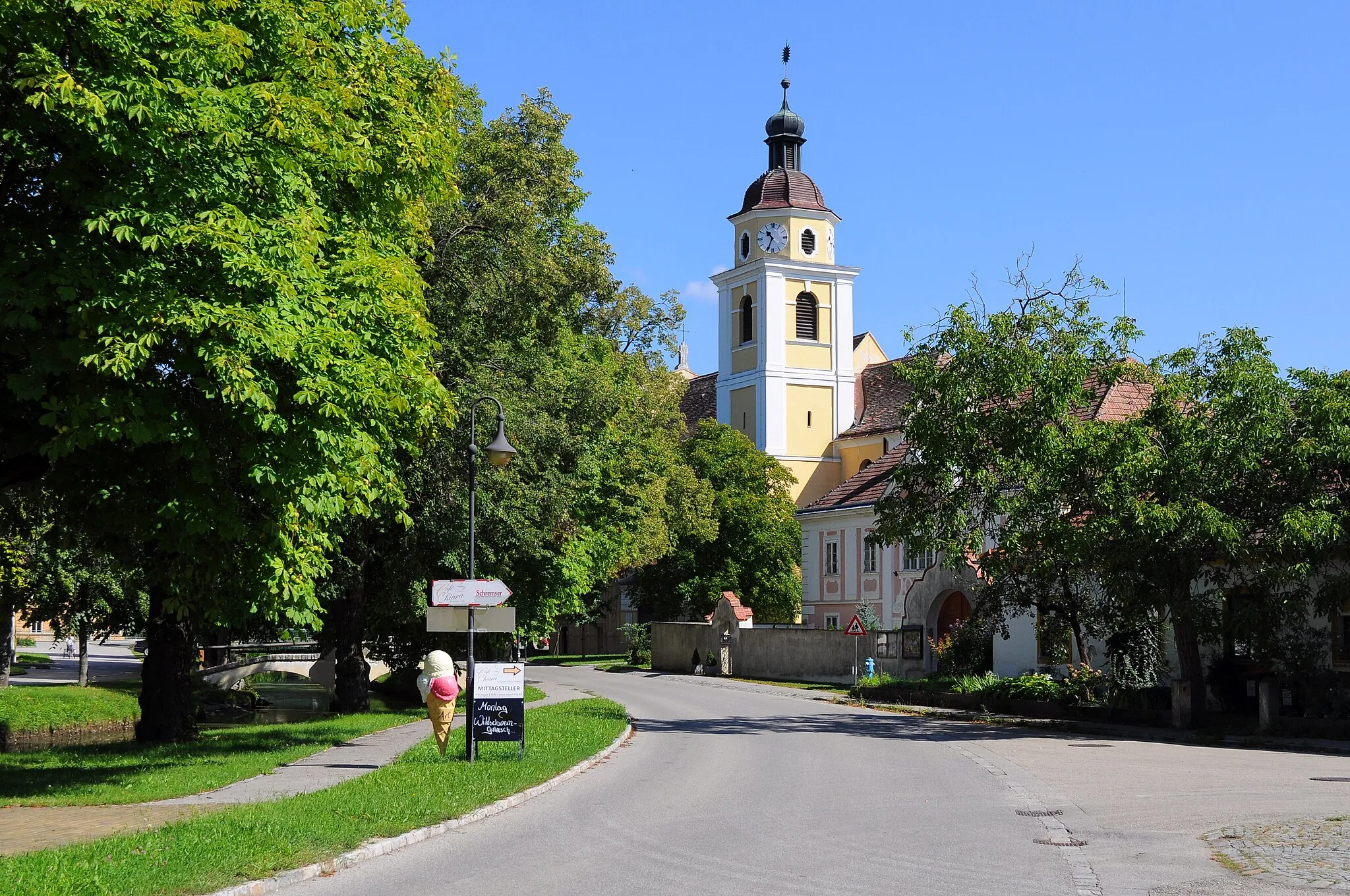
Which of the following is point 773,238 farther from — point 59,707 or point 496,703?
point 496,703

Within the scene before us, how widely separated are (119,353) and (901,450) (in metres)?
42.3

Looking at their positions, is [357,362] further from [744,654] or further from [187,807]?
[744,654]

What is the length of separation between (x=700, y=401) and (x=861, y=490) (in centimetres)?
3235

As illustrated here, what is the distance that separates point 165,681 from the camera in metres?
22.7

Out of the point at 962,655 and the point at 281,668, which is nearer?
the point at 962,655

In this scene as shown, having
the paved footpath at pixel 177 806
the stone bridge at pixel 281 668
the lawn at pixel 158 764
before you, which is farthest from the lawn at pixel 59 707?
the paved footpath at pixel 177 806

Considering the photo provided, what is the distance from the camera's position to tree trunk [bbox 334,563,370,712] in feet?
92.3

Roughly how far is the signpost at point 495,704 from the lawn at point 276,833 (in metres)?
0.37

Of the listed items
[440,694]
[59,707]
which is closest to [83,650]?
[59,707]

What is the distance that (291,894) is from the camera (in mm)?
9555

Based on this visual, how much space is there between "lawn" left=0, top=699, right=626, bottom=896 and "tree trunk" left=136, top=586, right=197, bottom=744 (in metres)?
5.62

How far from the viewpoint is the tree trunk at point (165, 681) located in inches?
884

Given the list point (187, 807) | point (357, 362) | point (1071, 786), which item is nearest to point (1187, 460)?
point (1071, 786)

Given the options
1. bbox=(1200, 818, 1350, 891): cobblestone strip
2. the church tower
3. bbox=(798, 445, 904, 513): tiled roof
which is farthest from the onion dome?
bbox=(1200, 818, 1350, 891): cobblestone strip
